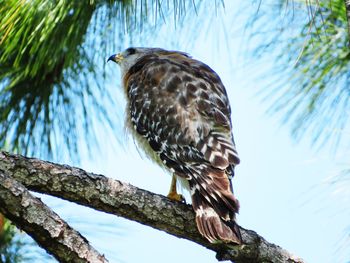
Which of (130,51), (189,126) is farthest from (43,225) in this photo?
(130,51)

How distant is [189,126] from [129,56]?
1084 millimetres

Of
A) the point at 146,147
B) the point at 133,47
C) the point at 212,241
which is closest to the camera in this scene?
the point at 212,241

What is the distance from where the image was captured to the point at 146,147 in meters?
4.24

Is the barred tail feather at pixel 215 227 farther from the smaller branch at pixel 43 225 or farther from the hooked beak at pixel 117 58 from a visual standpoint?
the hooked beak at pixel 117 58

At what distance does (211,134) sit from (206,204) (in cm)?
55

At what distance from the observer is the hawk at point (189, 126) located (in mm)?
3379

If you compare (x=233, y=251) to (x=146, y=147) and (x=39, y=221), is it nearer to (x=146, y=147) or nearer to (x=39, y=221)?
(x=39, y=221)

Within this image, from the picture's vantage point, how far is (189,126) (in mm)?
3951

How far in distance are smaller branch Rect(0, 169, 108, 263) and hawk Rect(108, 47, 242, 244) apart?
28.3 inches

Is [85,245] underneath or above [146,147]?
underneath

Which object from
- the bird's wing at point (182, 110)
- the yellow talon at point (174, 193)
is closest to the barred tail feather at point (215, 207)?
the bird's wing at point (182, 110)

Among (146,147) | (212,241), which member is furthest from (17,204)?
(146,147)

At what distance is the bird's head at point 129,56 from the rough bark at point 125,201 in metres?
1.74

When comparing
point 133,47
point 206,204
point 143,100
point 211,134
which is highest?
point 133,47
